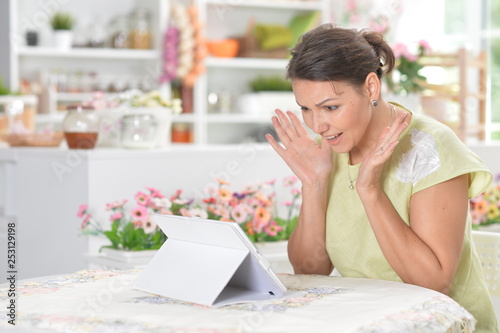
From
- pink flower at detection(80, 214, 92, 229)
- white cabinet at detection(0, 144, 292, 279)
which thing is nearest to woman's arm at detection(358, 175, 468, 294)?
pink flower at detection(80, 214, 92, 229)

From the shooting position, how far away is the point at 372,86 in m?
1.74

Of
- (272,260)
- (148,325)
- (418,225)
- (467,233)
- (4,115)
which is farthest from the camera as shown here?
(4,115)

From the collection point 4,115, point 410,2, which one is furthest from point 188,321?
point 410,2

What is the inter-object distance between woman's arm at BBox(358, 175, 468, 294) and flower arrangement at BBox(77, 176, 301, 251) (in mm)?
959

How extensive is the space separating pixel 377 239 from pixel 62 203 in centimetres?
157

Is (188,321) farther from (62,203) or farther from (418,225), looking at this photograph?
(62,203)

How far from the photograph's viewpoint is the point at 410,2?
20.9 ft

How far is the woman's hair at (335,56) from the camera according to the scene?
65.9 inches

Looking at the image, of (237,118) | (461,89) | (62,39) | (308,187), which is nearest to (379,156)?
(308,187)

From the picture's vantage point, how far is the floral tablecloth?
122 cm

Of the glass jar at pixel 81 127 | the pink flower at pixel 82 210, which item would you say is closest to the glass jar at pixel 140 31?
the glass jar at pixel 81 127

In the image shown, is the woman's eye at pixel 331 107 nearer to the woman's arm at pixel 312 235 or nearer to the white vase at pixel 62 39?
the woman's arm at pixel 312 235

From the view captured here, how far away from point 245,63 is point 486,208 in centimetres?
310

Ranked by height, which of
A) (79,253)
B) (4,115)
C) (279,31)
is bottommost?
(79,253)
